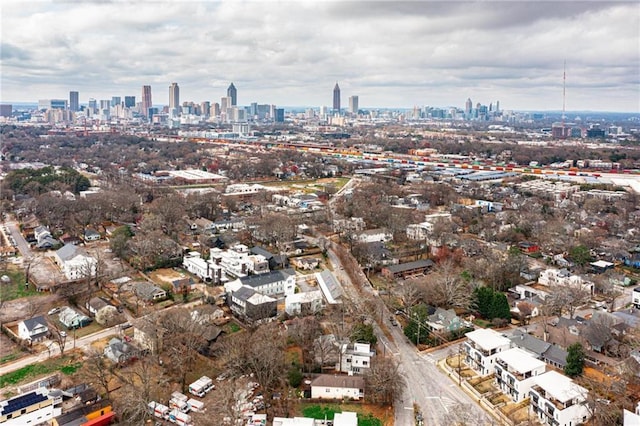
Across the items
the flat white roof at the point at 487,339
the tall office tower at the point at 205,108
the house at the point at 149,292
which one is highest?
the tall office tower at the point at 205,108

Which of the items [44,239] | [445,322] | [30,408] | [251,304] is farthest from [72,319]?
[445,322]

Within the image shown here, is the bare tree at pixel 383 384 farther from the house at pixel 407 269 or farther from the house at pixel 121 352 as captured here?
the house at pixel 407 269

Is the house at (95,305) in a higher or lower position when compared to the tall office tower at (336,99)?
lower

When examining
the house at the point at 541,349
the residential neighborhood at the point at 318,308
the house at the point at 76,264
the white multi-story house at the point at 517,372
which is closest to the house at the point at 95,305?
the residential neighborhood at the point at 318,308

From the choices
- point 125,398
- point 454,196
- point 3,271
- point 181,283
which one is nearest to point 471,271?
point 181,283

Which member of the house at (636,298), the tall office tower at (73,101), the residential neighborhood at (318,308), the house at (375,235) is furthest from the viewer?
the tall office tower at (73,101)

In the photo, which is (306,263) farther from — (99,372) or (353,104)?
(353,104)
